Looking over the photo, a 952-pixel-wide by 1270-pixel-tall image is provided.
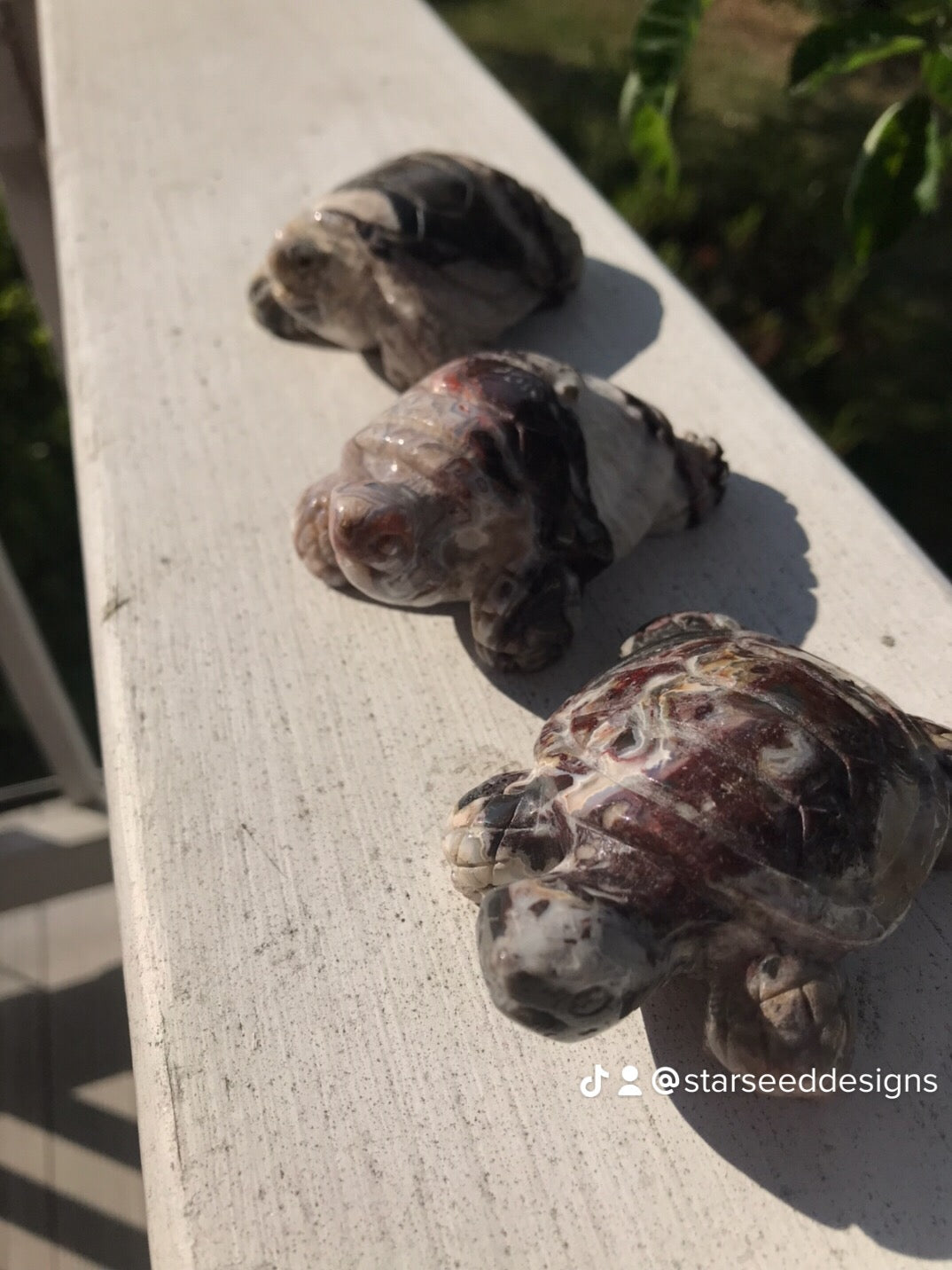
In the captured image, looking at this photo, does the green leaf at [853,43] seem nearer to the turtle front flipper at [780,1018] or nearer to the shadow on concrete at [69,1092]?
the turtle front flipper at [780,1018]

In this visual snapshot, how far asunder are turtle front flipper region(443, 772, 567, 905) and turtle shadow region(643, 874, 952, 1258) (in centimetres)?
25

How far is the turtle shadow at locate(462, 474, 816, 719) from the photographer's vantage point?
171 cm

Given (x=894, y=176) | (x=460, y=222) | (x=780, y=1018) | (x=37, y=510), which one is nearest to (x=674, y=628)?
(x=780, y=1018)

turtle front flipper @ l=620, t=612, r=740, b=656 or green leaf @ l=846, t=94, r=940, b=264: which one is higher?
green leaf @ l=846, t=94, r=940, b=264

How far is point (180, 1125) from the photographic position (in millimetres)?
1255

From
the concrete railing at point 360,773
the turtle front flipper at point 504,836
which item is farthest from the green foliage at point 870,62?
the turtle front flipper at point 504,836

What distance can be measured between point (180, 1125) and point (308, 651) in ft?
2.41

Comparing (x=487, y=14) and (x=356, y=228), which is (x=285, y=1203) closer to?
(x=356, y=228)

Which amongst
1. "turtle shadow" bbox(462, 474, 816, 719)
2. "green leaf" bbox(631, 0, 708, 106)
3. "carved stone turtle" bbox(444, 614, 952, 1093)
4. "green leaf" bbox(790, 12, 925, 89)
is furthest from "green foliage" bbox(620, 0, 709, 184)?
"carved stone turtle" bbox(444, 614, 952, 1093)

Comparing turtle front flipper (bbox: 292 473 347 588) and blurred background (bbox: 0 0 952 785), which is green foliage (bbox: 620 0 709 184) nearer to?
turtle front flipper (bbox: 292 473 347 588)

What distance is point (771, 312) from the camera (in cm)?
363

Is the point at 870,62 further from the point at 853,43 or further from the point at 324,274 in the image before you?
the point at 324,274

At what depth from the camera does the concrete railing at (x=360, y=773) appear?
1210mm

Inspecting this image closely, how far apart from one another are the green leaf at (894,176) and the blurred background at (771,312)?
5.05 feet
